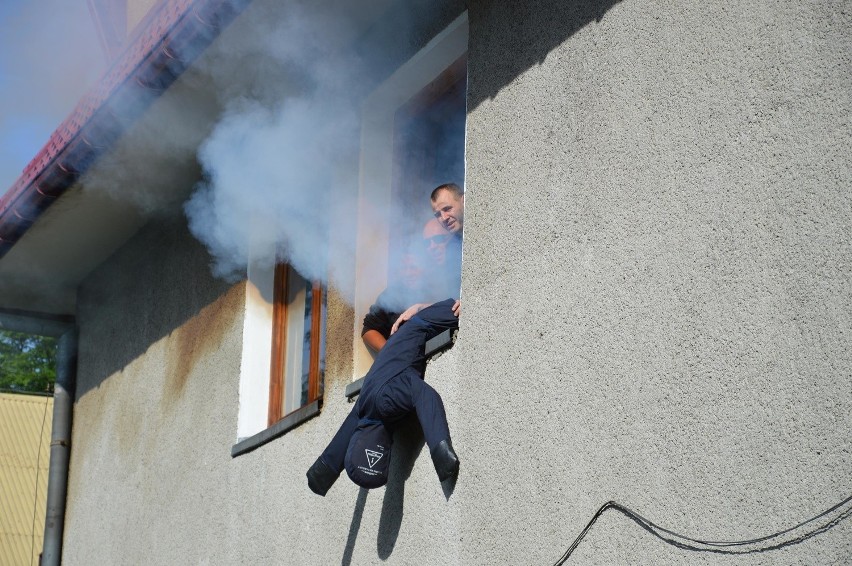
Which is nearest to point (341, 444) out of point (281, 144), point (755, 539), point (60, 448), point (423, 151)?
point (423, 151)

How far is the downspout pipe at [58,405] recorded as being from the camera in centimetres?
929

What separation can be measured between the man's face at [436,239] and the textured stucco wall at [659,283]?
2.07 feet

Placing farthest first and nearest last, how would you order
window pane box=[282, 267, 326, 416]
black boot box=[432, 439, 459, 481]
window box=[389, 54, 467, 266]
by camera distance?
window pane box=[282, 267, 326, 416], window box=[389, 54, 467, 266], black boot box=[432, 439, 459, 481]

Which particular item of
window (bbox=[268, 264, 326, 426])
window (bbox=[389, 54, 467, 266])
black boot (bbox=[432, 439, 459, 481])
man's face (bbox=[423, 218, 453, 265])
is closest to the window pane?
window (bbox=[268, 264, 326, 426])

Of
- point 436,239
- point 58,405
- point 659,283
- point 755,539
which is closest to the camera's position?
point 755,539

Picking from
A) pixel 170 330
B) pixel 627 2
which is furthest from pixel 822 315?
pixel 170 330

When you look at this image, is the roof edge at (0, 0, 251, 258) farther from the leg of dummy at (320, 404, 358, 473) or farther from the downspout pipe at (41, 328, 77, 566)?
the leg of dummy at (320, 404, 358, 473)

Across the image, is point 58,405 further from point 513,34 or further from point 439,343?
point 513,34

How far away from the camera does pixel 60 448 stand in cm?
962

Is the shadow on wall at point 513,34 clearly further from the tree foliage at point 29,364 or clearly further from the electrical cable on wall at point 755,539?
the tree foliage at point 29,364

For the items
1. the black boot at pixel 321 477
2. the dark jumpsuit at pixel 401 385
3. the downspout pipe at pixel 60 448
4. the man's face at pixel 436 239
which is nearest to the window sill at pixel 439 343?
the dark jumpsuit at pixel 401 385

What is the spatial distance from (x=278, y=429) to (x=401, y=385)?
147 centimetres

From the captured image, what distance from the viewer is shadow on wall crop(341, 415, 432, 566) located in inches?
210

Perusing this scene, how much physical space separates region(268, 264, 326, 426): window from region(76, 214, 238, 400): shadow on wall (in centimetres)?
26
